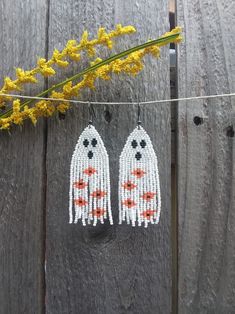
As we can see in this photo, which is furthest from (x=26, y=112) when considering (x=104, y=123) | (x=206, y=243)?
(x=206, y=243)

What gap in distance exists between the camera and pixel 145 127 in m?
1.16

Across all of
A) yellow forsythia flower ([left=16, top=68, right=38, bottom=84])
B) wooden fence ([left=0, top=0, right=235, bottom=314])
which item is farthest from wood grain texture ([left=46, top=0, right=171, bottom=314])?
yellow forsythia flower ([left=16, top=68, right=38, bottom=84])

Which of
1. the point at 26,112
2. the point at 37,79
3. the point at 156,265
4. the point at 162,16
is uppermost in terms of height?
the point at 162,16

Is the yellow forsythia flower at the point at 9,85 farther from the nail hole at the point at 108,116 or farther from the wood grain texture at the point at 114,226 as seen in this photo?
the nail hole at the point at 108,116

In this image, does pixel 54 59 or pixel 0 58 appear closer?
pixel 54 59

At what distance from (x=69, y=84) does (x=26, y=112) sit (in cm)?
14

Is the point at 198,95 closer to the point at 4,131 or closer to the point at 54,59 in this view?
the point at 54,59

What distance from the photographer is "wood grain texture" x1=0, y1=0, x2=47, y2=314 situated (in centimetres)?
115

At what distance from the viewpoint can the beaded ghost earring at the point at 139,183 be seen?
1062mm

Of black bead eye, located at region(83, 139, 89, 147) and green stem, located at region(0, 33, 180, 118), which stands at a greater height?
green stem, located at region(0, 33, 180, 118)

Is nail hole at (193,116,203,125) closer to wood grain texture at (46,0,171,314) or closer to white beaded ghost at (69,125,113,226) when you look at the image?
wood grain texture at (46,0,171,314)

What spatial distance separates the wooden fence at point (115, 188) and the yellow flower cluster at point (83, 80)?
0.16 ft

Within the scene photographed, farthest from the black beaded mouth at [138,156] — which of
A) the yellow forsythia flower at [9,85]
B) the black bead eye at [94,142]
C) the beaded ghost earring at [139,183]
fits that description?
the yellow forsythia flower at [9,85]

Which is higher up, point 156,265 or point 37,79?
point 37,79
